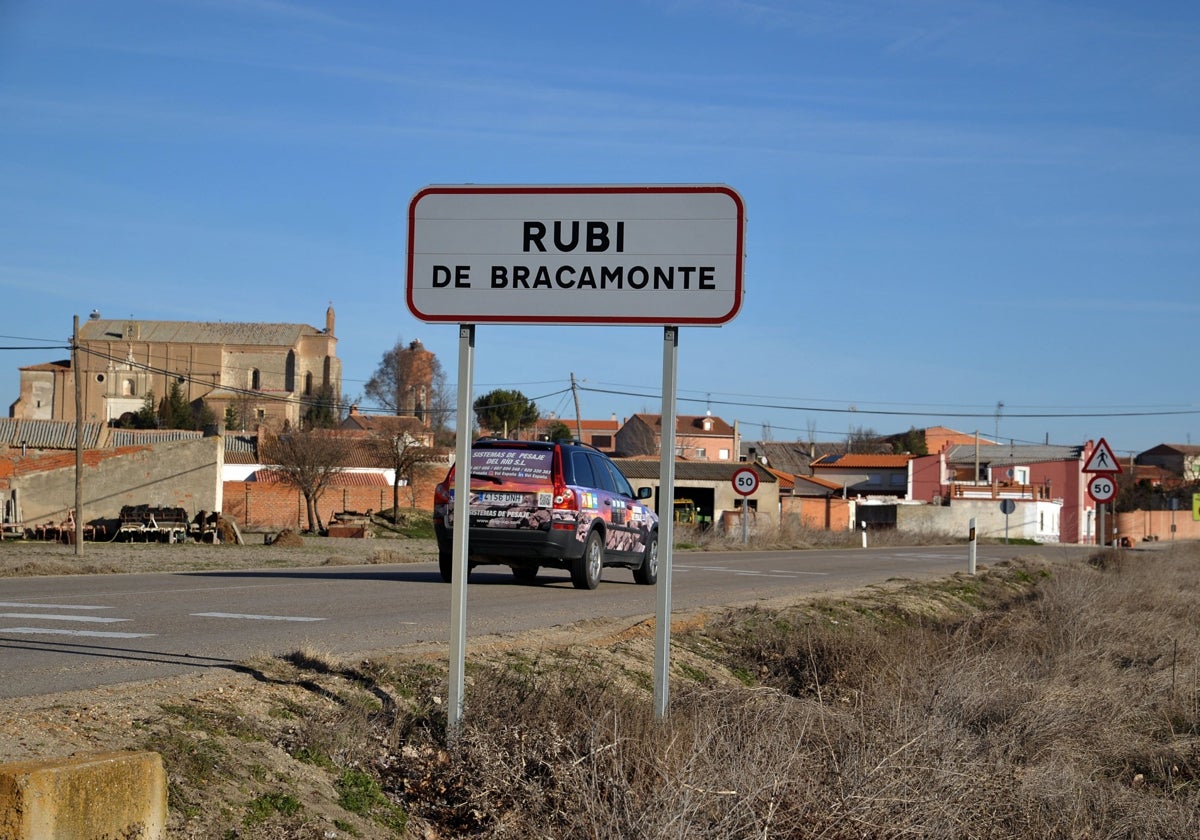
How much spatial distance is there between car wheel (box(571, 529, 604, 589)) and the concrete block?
11264mm

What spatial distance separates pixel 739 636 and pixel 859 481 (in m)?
85.0

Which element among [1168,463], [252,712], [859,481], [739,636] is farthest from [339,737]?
[1168,463]

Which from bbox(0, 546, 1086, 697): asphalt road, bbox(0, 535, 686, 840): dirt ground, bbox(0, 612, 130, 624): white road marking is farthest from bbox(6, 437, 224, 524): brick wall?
bbox(0, 535, 686, 840): dirt ground

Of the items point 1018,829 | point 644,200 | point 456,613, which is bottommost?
Answer: point 1018,829

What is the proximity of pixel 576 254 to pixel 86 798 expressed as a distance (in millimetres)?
3411

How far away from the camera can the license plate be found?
1525cm

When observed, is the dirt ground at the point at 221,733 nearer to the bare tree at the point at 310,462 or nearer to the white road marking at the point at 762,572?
the white road marking at the point at 762,572

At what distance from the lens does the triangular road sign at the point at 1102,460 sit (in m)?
22.3

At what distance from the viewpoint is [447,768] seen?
5.86m

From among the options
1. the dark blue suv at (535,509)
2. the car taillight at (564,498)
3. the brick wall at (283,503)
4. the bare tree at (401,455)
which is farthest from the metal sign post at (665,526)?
the bare tree at (401,455)

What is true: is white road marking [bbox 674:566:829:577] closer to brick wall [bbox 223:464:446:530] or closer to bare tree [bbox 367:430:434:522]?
brick wall [bbox 223:464:446:530]

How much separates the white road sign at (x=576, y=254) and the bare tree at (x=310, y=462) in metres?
47.9

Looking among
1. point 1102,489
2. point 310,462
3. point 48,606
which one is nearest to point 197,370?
point 310,462

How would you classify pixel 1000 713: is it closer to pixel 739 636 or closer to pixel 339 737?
pixel 739 636
